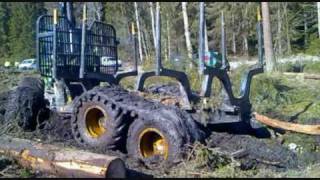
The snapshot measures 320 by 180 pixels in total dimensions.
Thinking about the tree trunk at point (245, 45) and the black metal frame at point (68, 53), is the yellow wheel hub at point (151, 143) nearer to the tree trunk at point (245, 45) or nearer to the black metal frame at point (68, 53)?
the black metal frame at point (68, 53)

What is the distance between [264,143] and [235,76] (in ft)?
19.5

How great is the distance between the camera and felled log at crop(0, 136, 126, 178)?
18.3 feet

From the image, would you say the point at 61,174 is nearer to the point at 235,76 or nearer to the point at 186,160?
the point at 186,160

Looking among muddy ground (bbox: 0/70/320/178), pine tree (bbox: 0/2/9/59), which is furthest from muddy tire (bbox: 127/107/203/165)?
pine tree (bbox: 0/2/9/59)

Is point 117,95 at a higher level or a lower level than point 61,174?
higher

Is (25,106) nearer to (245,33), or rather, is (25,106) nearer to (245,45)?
(245,33)

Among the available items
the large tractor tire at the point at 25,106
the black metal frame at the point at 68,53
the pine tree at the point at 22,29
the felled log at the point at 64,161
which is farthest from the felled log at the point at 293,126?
the pine tree at the point at 22,29

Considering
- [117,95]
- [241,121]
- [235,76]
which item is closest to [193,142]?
[117,95]

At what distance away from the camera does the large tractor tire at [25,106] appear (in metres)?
8.84

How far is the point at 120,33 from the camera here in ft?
138

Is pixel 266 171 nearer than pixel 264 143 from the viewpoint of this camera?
Yes

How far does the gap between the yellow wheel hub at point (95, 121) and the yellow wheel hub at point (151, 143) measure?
32.2 inches

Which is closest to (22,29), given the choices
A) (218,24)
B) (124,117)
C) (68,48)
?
(218,24)

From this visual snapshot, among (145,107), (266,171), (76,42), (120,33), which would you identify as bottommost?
(266,171)
